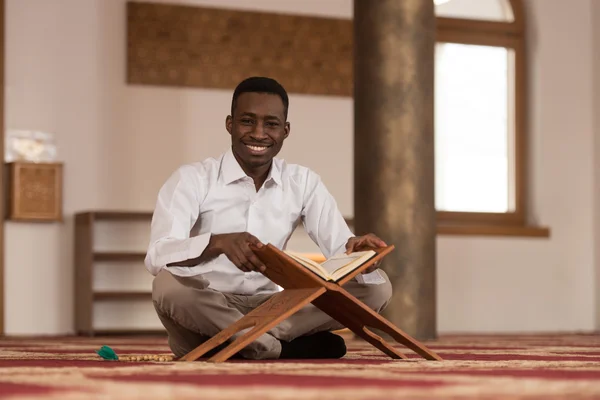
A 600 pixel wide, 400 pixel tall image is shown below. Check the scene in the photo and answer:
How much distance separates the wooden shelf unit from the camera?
7.66 m

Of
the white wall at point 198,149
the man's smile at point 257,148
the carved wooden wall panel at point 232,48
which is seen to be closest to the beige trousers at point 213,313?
the man's smile at point 257,148

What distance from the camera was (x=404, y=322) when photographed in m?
6.02

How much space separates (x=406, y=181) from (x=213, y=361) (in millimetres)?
3238

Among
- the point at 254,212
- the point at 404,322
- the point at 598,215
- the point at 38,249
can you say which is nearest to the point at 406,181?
the point at 404,322

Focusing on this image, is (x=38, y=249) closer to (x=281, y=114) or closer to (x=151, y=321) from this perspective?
(x=151, y=321)

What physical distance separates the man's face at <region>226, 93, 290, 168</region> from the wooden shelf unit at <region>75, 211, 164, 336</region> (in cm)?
428

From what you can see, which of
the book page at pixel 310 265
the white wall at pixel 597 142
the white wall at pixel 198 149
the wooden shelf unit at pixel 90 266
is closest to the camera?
the book page at pixel 310 265

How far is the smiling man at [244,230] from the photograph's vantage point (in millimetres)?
3270

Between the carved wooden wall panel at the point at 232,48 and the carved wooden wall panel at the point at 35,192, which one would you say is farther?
the carved wooden wall panel at the point at 232,48

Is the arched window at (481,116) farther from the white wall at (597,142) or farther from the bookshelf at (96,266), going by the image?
the bookshelf at (96,266)

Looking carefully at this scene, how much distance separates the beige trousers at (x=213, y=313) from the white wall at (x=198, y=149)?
459cm

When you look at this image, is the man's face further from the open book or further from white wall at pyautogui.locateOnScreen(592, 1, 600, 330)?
white wall at pyautogui.locateOnScreen(592, 1, 600, 330)

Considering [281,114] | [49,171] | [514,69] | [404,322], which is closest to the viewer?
[281,114]

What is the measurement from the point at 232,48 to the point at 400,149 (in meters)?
2.71
